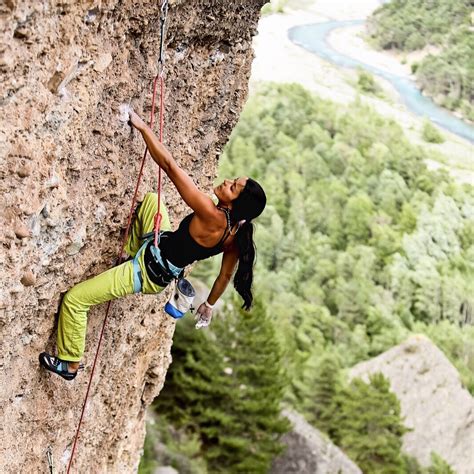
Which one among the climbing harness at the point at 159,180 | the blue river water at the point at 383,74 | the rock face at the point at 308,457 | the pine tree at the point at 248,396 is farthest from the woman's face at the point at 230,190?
the blue river water at the point at 383,74

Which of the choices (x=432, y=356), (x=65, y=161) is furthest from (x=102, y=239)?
(x=432, y=356)

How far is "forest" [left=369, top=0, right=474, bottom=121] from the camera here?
64.2m

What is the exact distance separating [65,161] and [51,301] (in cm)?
99

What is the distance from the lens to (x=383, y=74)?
75688 millimetres

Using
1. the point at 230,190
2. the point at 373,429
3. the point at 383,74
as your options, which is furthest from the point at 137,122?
the point at 383,74

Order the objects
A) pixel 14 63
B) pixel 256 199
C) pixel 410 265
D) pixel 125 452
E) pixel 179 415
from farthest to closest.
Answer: pixel 410 265
pixel 179 415
pixel 125 452
pixel 256 199
pixel 14 63

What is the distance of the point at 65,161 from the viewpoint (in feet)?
13.4

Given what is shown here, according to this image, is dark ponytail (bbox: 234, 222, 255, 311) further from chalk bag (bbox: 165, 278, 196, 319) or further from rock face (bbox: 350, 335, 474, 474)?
rock face (bbox: 350, 335, 474, 474)

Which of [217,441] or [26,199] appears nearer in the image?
[26,199]

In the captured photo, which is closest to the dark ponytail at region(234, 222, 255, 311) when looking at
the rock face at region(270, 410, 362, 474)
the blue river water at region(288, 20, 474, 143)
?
the rock face at region(270, 410, 362, 474)

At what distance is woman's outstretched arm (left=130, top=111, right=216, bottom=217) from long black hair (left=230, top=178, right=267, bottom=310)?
0.59 feet

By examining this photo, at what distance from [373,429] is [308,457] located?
2.94 metres

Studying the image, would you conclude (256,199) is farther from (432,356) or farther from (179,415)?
(432,356)

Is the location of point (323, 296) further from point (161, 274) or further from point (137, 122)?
point (137, 122)
